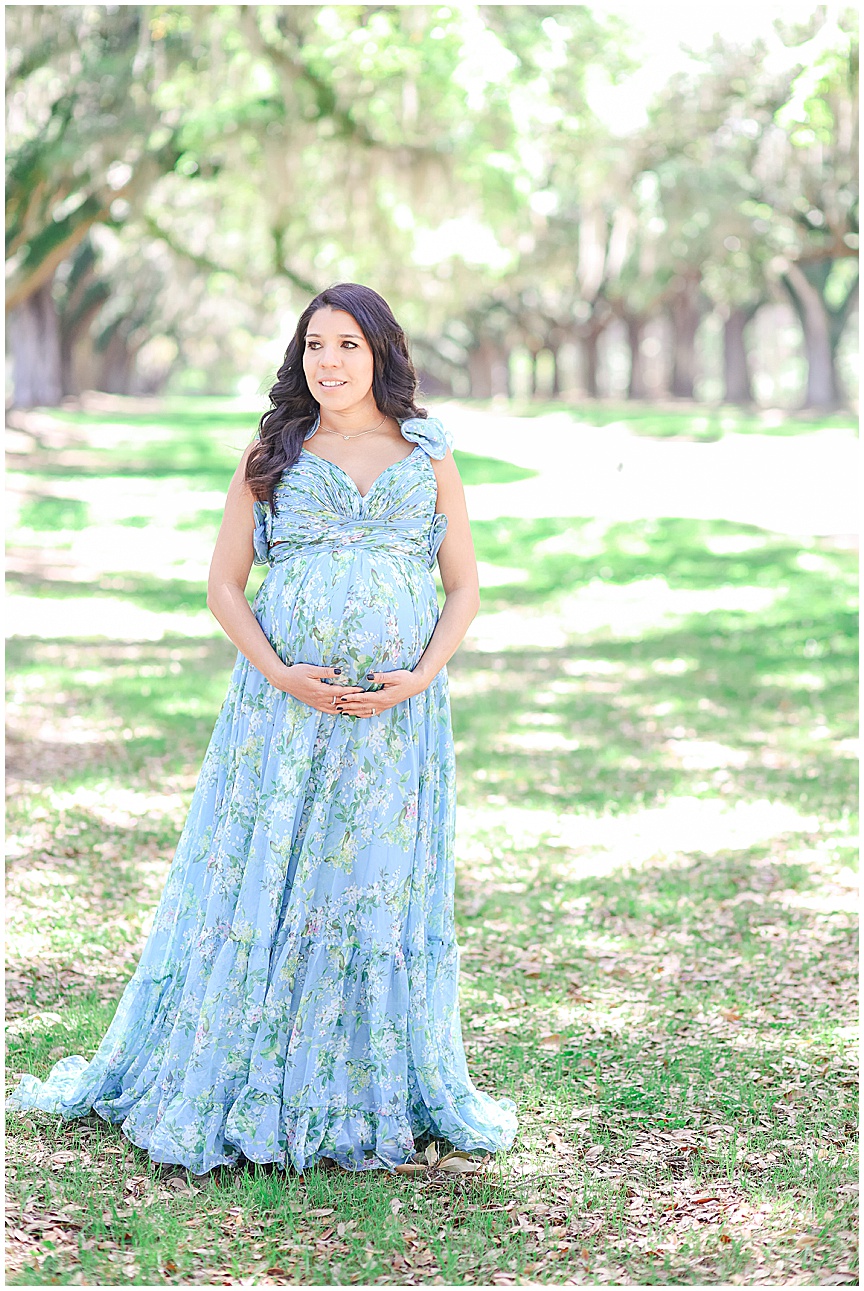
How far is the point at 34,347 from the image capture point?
105ft

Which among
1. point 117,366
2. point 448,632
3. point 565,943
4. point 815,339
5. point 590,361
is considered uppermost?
point 117,366

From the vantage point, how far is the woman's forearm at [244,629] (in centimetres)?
350

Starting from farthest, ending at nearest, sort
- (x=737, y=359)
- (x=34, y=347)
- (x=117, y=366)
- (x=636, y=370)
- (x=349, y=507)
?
(x=117, y=366)
(x=636, y=370)
(x=737, y=359)
(x=34, y=347)
(x=349, y=507)

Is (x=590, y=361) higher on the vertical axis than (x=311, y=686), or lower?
higher

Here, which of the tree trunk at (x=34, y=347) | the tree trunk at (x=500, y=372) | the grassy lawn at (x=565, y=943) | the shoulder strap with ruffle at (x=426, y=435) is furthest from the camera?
the tree trunk at (x=500, y=372)

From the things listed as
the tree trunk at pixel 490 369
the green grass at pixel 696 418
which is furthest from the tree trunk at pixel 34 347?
the tree trunk at pixel 490 369

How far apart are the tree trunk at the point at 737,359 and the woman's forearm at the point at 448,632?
38301mm

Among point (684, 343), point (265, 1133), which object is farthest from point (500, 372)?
point (265, 1133)

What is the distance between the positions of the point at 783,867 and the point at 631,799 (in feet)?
3.78

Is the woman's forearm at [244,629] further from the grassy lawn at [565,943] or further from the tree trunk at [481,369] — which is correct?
the tree trunk at [481,369]

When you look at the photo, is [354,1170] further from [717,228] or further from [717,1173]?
[717,228]

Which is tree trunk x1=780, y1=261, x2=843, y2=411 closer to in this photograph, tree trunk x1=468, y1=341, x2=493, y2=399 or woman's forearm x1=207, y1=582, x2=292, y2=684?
tree trunk x1=468, y1=341, x2=493, y2=399

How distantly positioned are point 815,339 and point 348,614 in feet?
116

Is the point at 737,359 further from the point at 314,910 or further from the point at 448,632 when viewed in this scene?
the point at 314,910
